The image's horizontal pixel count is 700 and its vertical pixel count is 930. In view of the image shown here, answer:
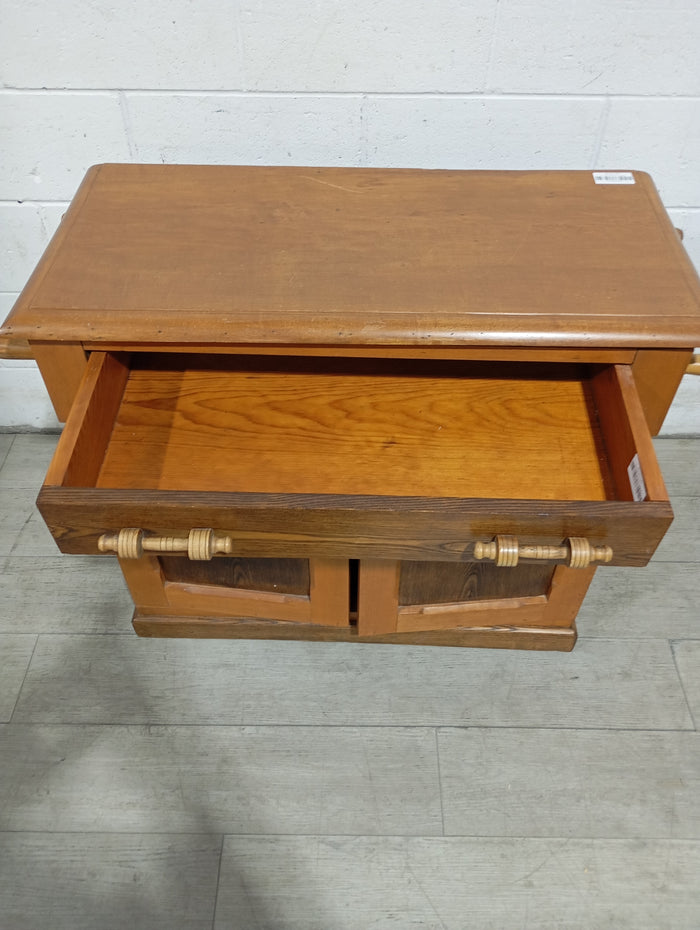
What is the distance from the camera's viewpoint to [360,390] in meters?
1.01

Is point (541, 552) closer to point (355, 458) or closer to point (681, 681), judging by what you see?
point (355, 458)

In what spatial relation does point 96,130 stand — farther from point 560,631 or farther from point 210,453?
point 560,631

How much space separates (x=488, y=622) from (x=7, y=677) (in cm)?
75

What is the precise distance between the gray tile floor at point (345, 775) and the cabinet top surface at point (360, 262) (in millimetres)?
562

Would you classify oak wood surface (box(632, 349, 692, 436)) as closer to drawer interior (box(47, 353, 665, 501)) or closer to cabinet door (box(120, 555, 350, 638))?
drawer interior (box(47, 353, 665, 501))

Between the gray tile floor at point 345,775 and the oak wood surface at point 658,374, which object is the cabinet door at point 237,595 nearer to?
the gray tile floor at point 345,775

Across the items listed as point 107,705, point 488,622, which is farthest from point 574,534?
point 107,705

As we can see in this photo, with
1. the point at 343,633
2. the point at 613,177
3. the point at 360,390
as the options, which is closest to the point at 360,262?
the point at 360,390

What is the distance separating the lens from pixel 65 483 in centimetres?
80

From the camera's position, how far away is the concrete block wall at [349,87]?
977 mm

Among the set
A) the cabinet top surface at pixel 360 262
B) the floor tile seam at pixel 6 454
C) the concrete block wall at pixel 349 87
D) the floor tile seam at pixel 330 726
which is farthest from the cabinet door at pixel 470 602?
the floor tile seam at pixel 6 454

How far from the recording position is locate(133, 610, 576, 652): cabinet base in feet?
3.63

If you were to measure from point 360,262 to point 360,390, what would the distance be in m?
0.20

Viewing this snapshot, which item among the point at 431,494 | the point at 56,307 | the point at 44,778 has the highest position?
the point at 56,307
